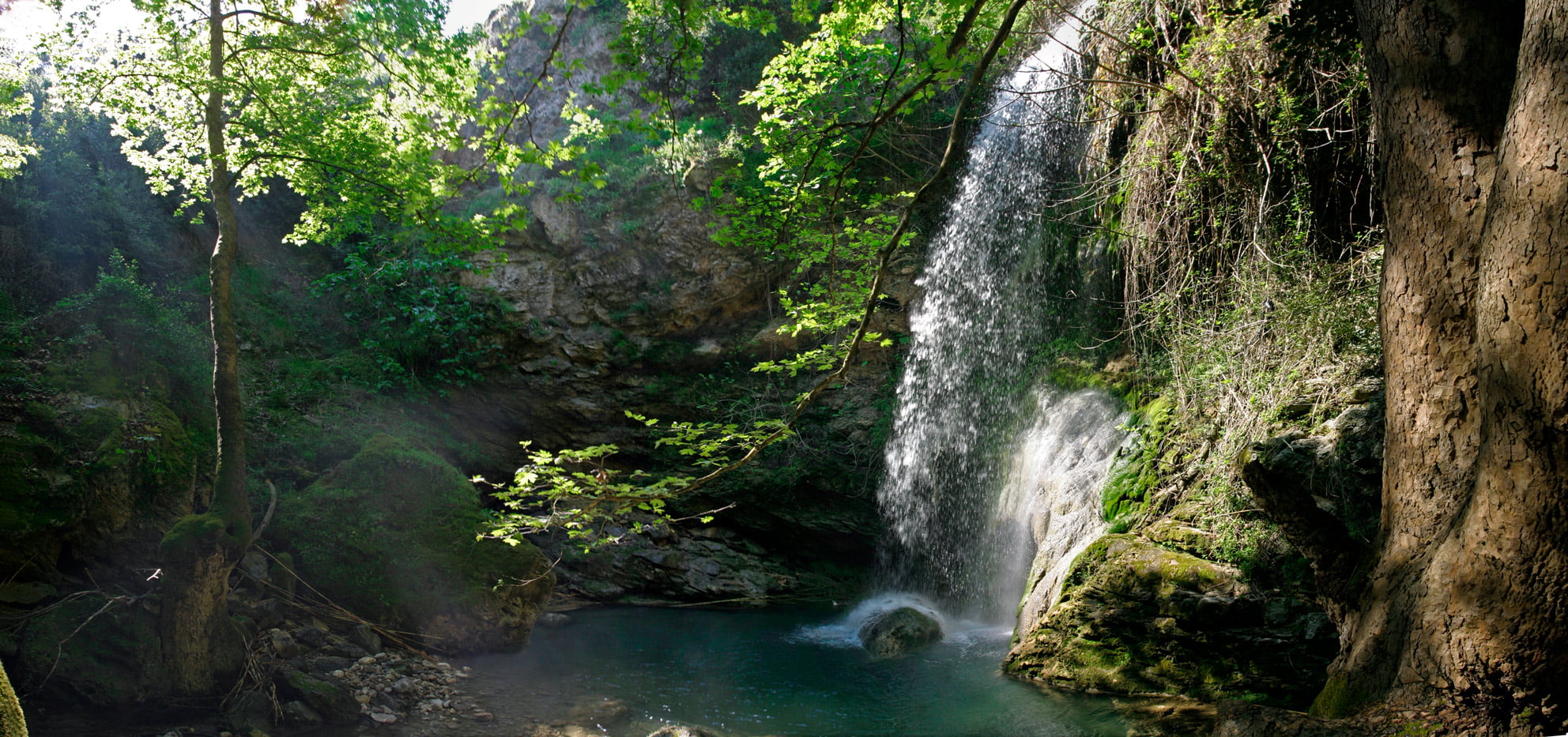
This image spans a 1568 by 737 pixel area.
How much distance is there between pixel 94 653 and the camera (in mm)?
4648

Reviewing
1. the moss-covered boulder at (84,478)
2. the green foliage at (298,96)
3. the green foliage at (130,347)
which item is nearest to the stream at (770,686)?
the moss-covered boulder at (84,478)

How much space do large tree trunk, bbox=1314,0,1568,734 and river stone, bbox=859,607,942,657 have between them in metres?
4.26

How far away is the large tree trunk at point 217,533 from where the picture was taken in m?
4.74

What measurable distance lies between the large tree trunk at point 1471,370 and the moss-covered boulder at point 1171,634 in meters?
1.67

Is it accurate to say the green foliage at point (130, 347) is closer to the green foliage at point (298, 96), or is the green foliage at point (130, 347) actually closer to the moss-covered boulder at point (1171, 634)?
the green foliage at point (298, 96)

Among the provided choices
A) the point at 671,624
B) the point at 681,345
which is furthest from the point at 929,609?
the point at 681,345

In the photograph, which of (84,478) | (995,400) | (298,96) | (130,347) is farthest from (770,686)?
(130,347)

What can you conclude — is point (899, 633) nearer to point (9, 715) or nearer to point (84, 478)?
point (9, 715)

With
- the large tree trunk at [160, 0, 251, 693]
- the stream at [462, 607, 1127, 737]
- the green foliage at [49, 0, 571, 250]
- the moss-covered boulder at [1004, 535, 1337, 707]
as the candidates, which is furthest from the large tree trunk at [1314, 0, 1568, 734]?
the large tree trunk at [160, 0, 251, 693]

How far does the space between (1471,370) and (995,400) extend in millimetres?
5846

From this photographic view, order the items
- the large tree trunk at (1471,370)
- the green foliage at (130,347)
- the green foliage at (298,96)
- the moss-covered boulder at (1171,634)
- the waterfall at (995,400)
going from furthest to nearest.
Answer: the waterfall at (995,400), the green foliage at (130,347), the green foliage at (298,96), the moss-covered boulder at (1171,634), the large tree trunk at (1471,370)

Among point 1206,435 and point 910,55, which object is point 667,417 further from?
point 1206,435

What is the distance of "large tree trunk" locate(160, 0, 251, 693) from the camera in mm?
4743

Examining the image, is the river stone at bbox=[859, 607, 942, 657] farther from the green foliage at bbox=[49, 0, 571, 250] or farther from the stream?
the green foliage at bbox=[49, 0, 571, 250]
